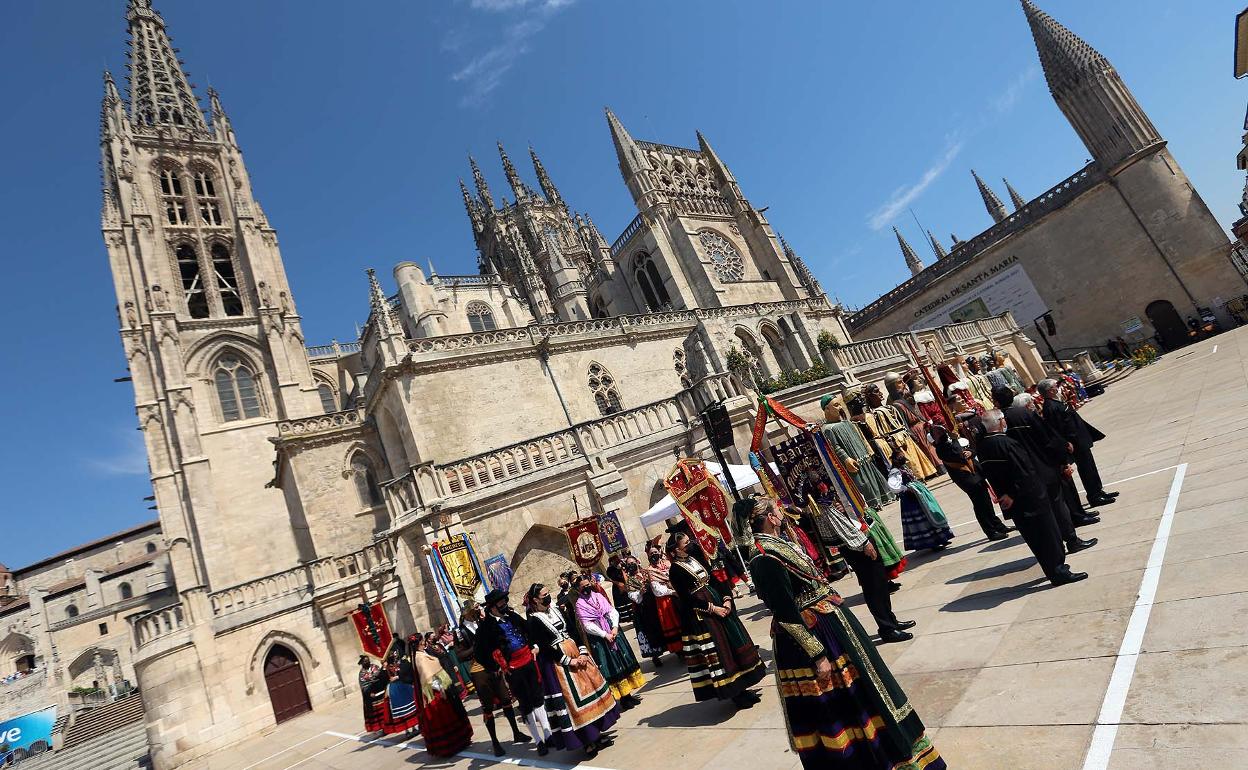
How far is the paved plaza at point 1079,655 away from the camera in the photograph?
298cm

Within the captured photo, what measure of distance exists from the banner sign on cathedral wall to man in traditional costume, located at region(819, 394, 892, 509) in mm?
27651

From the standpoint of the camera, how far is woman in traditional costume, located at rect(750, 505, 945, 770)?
3.17 meters

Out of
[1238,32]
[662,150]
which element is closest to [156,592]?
[662,150]

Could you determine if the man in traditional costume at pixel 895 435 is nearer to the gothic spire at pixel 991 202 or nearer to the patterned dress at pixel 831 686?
the patterned dress at pixel 831 686

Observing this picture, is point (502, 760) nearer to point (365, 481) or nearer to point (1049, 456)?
point (1049, 456)

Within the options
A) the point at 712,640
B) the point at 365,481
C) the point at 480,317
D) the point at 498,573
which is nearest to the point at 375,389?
the point at 365,481

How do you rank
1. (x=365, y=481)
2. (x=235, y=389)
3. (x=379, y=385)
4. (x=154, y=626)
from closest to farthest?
(x=154, y=626), (x=379, y=385), (x=365, y=481), (x=235, y=389)

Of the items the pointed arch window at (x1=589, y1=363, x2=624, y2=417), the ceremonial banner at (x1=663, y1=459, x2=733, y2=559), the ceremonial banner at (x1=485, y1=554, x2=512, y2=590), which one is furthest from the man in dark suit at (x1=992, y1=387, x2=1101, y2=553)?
the pointed arch window at (x1=589, y1=363, x2=624, y2=417)

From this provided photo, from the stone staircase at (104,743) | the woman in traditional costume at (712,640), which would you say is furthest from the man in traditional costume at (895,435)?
the stone staircase at (104,743)

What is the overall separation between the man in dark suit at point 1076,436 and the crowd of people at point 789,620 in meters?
0.02

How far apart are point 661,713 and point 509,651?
181 cm

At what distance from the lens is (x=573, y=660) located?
6.09 metres

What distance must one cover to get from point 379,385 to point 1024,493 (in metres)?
19.4

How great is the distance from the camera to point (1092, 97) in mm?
31375
